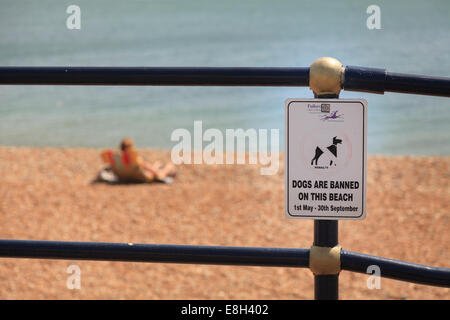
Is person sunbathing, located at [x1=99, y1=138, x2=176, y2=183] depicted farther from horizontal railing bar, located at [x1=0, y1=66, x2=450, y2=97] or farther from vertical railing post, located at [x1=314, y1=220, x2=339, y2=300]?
vertical railing post, located at [x1=314, y1=220, x2=339, y2=300]

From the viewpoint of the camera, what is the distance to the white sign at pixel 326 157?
6.18 ft

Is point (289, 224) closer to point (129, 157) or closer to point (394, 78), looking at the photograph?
point (129, 157)

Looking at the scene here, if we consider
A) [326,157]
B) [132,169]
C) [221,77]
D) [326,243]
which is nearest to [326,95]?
[326,157]

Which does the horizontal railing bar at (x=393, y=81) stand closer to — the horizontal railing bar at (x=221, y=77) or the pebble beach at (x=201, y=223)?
the horizontal railing bar at (x=221, y=77)

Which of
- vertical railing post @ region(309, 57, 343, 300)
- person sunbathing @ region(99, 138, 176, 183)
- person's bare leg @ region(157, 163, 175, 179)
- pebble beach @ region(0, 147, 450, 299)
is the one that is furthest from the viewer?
person's bare leg @ region(157, 163, 175, 179)

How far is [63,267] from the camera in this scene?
509 centimetres

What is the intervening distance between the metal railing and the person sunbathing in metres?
4.80

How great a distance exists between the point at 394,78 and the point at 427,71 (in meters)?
11.6

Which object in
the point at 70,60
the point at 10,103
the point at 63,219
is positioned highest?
the point at 70,60

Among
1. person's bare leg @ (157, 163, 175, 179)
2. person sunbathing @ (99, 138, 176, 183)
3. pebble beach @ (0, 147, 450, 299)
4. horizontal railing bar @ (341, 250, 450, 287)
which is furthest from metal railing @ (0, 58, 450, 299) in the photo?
person's bare leg @ (157, 163, 175, 179)

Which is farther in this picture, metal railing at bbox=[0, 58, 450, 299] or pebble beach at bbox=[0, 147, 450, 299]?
pebble beach at bbox=[0, 147, 450, 299]

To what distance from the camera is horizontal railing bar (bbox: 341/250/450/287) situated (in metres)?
1.91
